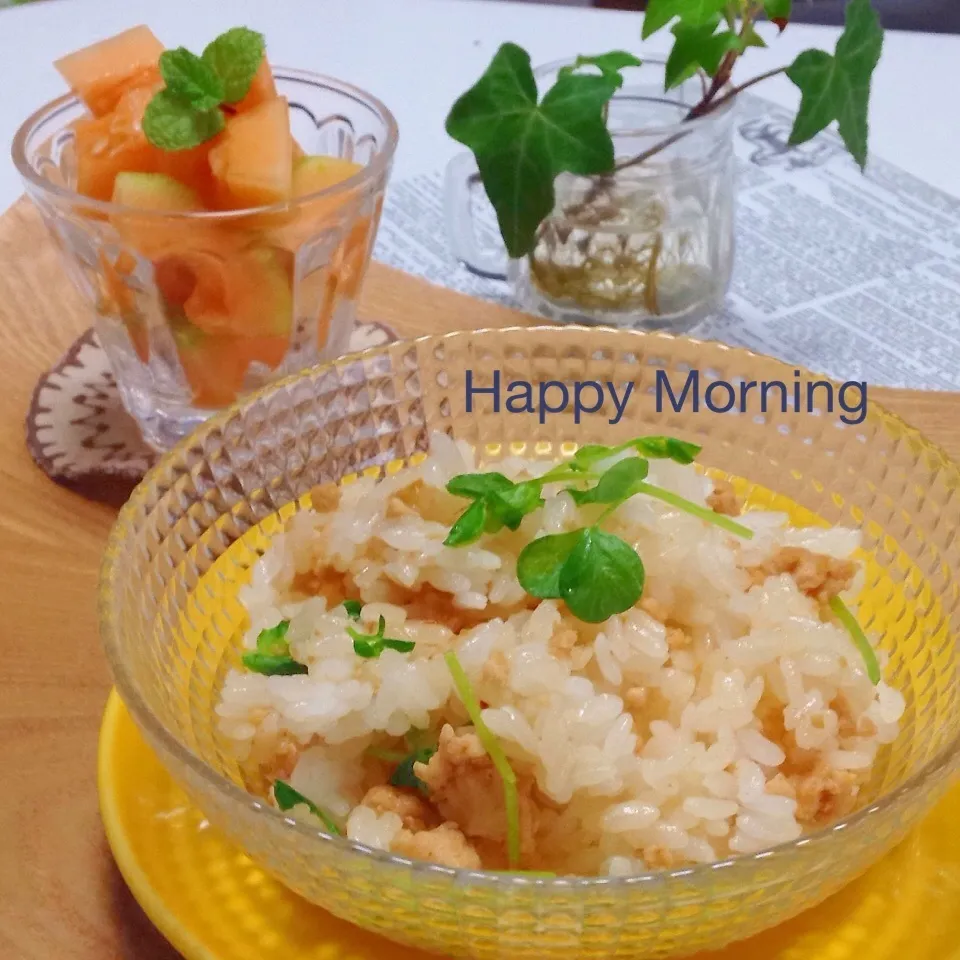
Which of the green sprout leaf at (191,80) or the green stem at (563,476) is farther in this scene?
the green sprout leaf at (191,80)

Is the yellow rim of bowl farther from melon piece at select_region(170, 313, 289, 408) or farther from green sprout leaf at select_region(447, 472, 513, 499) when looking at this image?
melon piece at select_region(170, 313, 289, 408)

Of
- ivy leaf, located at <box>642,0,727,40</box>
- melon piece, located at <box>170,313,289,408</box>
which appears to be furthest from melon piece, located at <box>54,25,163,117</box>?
ivy leaf, located at <box>642,0,727,40</box>

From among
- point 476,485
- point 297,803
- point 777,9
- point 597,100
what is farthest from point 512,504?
point 777,9

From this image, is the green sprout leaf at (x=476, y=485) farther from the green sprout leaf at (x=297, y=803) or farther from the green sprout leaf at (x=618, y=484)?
the green sprout leaf at (x=297, y=803)

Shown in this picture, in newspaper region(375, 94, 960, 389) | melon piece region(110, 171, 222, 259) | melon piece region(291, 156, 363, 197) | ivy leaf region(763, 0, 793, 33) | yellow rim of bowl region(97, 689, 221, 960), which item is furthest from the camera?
newspaper region(375, 94, 960, 389)

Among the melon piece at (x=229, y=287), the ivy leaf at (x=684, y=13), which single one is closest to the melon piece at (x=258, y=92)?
the melon piece at (x=229, y=287)

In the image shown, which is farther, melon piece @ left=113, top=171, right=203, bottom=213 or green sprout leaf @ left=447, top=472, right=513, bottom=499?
melon piece @ left=113, top=171, right=203, bottom=213

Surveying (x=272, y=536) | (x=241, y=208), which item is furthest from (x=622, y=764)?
(x=241, y=208)
